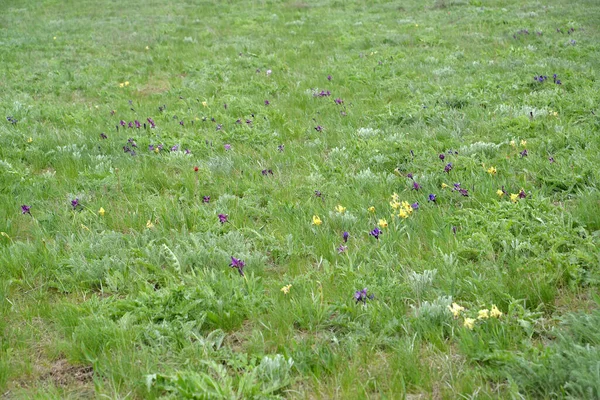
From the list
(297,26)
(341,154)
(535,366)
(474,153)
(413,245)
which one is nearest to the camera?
(535,366)

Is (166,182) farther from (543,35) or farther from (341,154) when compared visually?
(543,35)

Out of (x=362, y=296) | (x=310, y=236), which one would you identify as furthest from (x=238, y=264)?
(x=362, y=296)

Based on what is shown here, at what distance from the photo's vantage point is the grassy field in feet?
10.9

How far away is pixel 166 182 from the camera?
22.2 ft

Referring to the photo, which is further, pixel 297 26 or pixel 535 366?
pixel 297 26

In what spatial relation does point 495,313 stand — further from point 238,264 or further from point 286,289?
point 238,264

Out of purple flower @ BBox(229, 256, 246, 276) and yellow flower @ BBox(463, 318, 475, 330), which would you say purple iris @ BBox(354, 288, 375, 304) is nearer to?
yellow flower @ BBox(463, 318, 475, 330)

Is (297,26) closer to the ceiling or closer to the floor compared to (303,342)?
closer to the ceiling

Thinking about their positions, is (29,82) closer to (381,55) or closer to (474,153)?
(381,55)

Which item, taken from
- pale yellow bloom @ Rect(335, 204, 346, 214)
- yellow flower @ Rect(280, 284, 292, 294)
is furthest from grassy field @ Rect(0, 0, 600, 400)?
pale yellow bloom @ Rect(335, 204, 346, 214)

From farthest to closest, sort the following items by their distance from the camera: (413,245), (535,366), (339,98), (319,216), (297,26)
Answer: (297,26) < (339,98) < (319,216) < (413,245) < (535,366)

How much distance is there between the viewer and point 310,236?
16.8 ft

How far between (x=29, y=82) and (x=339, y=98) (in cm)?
782

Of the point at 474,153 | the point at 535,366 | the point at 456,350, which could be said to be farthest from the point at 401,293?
the point at 474,153
